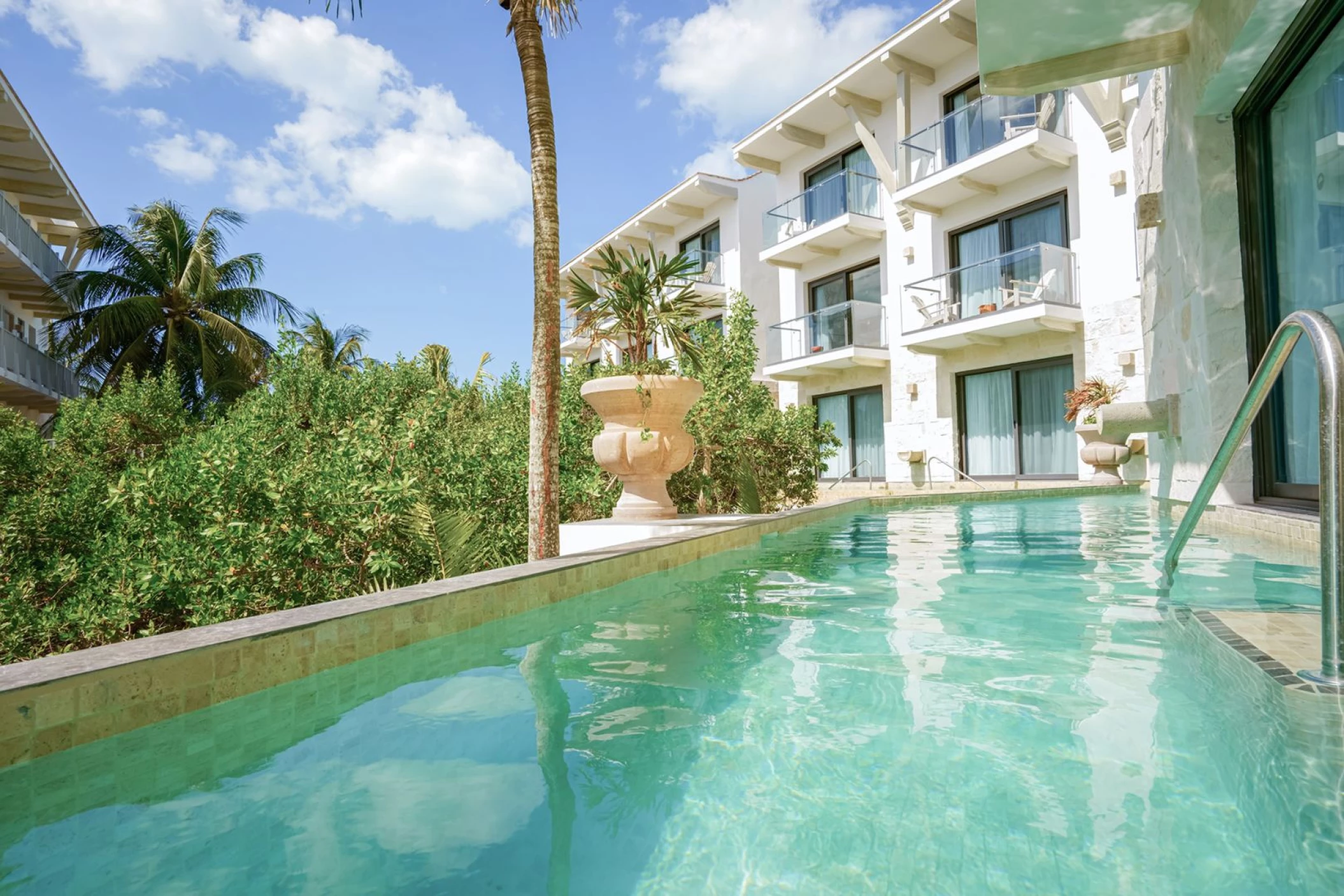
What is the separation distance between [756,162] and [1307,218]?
58.1 ft

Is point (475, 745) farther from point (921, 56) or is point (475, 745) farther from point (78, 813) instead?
point (921, 56)

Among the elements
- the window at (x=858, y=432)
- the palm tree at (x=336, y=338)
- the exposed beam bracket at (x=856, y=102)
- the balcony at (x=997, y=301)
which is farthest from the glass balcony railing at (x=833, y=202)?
the palm tree at (x=336, y=338)

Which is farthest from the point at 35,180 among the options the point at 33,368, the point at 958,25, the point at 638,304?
the point at 958,25

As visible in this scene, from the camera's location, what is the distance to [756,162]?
2109 cm

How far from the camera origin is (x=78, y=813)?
175 cm

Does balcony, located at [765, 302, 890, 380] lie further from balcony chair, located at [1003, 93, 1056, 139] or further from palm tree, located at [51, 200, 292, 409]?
palm tree, located at [51, 200, 292, 409]

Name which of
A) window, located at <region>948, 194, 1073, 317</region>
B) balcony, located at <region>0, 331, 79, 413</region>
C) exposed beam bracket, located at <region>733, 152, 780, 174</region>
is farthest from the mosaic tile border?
balcony, located at <region>0, 331, 79, 413</region>

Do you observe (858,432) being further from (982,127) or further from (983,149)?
(982,127)

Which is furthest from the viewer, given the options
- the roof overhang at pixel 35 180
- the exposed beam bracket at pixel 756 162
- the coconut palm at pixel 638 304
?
the exposed beam bracket at pixel 756 162

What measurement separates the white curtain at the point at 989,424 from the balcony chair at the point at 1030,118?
448 cm

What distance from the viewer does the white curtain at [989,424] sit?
15.8 metres

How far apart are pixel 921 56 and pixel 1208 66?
41.4 feet

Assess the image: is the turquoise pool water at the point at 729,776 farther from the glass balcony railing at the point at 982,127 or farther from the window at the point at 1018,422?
the glass balcony railing at the point at 982,127

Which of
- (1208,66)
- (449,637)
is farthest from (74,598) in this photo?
(1208,66)
